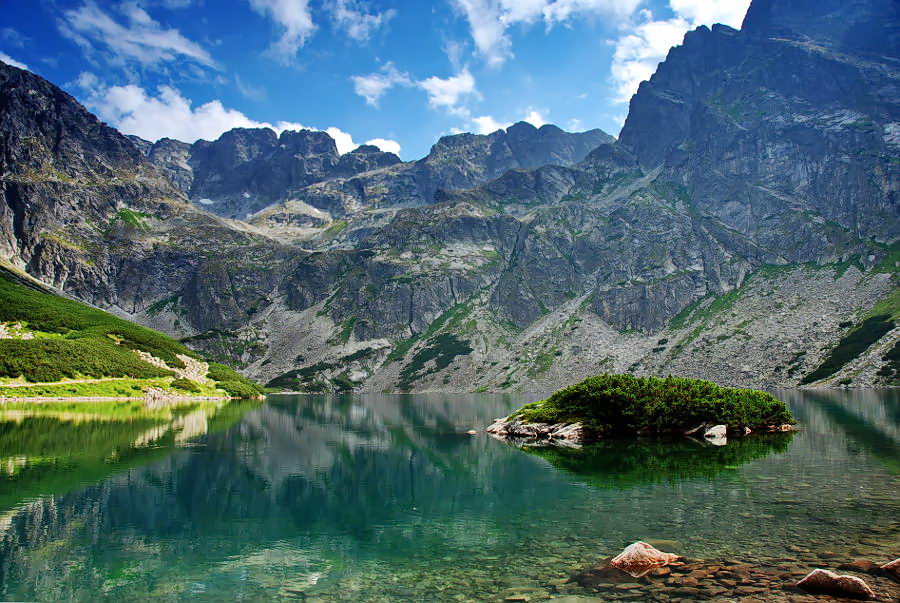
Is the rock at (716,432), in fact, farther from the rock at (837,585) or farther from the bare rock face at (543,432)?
the rock at (837,585)

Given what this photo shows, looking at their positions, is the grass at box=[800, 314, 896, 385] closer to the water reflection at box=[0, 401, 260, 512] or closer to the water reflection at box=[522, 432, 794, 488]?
the water reflection at box=[522, 432, 794, 488]

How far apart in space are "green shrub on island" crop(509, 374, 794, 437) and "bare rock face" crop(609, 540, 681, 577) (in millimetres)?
42299

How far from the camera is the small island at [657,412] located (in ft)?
197

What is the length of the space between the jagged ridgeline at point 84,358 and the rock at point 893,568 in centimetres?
12979

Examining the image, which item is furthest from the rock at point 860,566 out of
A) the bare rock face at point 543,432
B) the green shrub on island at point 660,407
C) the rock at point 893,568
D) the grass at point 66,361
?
the grass at point 66,361

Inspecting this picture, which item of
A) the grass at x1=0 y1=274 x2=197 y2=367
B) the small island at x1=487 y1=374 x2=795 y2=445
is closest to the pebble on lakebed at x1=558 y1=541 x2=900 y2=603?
the small island at x1=487 y1=374 x2=795 y2=445

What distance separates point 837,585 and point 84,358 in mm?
148645

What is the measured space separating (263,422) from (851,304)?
21785 cm

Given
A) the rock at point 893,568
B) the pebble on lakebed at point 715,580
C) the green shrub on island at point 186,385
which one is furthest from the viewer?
the green shrub on island at point 186,385

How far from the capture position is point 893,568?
1659 cm

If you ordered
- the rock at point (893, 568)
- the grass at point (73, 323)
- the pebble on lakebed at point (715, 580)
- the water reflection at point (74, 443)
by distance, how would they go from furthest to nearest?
the grass at point (73, 323), the water reflection at point (74, 443), the rock at point (893, 568), the pebble on lakebed at point (715, 580)

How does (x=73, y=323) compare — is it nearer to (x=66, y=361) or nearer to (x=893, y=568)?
(x=66, y=361)

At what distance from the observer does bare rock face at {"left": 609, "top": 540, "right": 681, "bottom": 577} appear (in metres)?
18.0

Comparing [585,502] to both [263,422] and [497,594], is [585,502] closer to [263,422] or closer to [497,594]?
[497,594]
